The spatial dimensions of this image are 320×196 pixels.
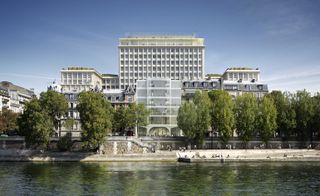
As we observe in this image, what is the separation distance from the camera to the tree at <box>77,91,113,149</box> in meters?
93.1

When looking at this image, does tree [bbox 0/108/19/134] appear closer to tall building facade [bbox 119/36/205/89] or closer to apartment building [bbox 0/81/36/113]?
apartment building [bbox 0/81/36/113]

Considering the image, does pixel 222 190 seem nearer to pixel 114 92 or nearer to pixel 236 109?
pixel 236 109

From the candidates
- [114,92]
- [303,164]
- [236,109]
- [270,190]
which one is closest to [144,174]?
[270,190]

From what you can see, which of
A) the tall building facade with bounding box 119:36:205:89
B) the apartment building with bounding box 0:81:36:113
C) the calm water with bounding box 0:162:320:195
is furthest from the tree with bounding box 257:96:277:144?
the tall building facade with bounding box 119:36:205:89

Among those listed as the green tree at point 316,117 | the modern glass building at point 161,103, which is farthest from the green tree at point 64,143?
the green tree at point 316,117

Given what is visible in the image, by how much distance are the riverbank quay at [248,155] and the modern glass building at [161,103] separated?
24407 millimetres

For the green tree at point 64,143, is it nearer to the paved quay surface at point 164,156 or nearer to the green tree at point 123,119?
the paved quay surface at point 164,156

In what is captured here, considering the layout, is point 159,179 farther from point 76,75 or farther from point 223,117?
point 76,75

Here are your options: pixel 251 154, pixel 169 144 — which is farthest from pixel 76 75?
pixel 251 154

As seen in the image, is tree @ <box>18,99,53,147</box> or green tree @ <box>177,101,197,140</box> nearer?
tree @ <box>18,99,53,147</box>

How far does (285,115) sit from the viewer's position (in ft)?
355

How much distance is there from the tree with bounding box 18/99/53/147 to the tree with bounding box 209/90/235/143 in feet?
141

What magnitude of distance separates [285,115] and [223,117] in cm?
1762

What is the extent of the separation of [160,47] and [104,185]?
144584 mm
